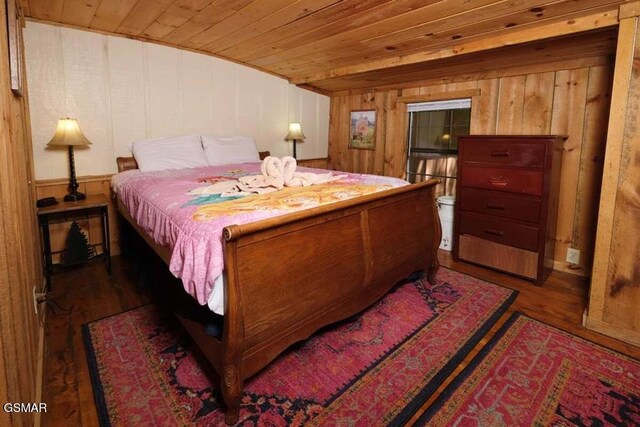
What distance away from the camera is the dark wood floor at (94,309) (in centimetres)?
156

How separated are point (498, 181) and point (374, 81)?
1.87 metres

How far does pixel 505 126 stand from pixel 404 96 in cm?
119

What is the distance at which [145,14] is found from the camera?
2.71 meters

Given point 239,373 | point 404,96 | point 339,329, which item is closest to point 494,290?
point 339,329

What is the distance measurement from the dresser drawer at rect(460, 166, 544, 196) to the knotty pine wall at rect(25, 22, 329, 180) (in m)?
2.41

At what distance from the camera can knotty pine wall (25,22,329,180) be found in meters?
2.86

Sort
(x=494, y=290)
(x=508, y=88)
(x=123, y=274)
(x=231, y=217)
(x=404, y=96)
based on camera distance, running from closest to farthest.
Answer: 1. (x=231, y=217)
2. (x=494, y=290)
3. (x=123, y=274)
4. (x=508, y=88)
5. (x=404, y=96)

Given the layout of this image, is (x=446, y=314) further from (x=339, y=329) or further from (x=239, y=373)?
(x=239, y=373)

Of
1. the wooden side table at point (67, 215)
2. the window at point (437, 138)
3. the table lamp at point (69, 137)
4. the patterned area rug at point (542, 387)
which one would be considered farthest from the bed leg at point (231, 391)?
the window at point (437, 138)

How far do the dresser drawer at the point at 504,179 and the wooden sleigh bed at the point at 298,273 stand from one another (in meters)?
0.91

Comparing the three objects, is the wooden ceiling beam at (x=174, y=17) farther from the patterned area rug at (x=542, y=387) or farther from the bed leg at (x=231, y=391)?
the patterned area rug at (x=542, y=387)

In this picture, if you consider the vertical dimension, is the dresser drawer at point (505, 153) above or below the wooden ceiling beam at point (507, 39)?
below

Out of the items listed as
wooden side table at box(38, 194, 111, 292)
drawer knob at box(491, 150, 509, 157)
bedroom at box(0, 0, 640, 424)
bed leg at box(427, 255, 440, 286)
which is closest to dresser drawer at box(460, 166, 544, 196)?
drawer knob at box(491, 150, 509, 157)

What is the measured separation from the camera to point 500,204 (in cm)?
288
